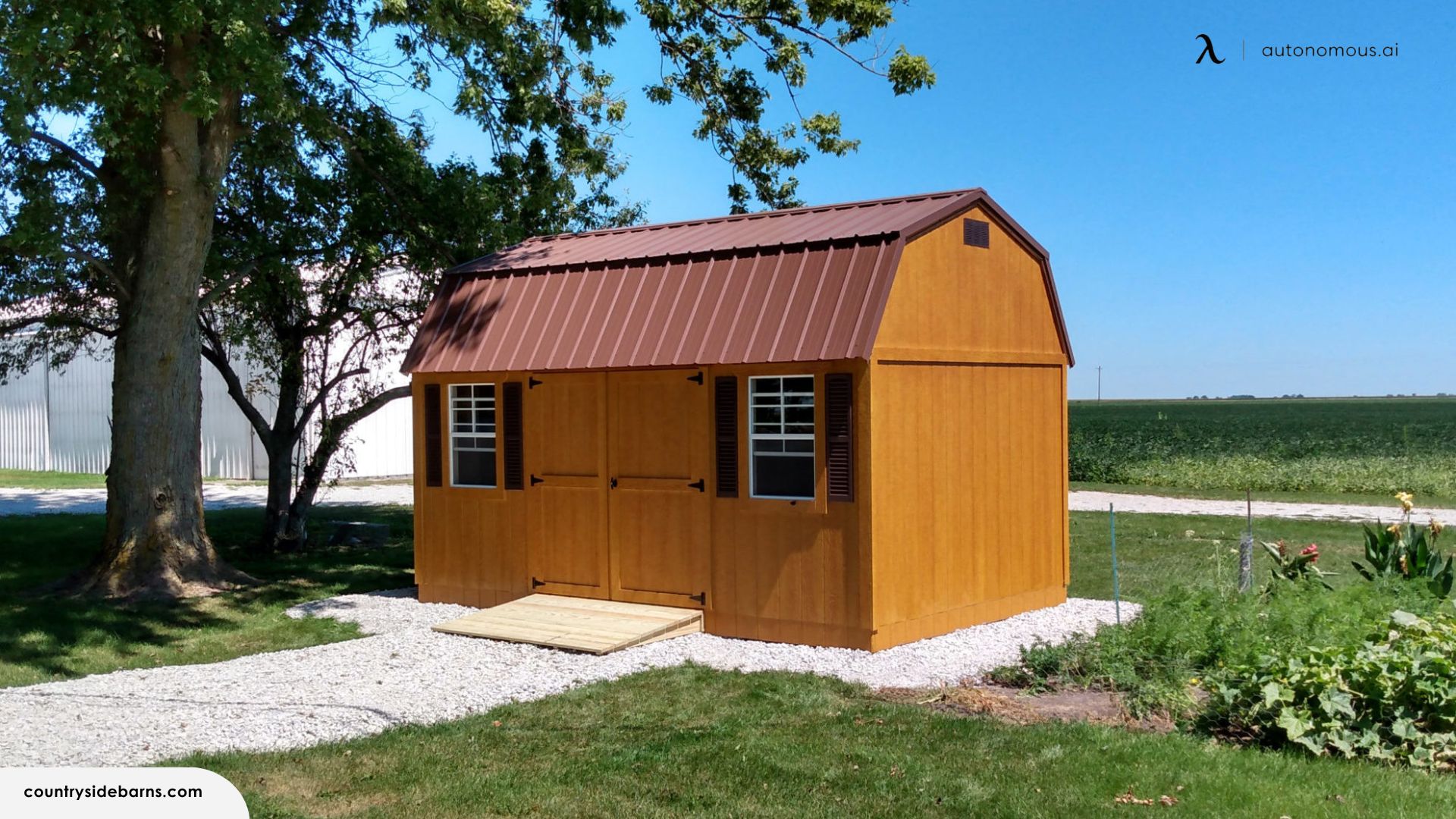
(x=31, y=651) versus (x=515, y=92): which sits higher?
(x=515, y=92)

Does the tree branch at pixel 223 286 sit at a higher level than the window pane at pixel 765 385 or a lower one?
higher

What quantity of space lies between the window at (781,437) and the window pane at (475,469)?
118 inches

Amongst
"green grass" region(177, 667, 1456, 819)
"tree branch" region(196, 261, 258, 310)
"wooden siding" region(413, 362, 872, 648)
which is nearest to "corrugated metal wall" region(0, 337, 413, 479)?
"tree branch" region(196, 261, 258, 310)

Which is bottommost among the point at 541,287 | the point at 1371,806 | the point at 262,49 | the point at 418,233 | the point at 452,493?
the point at 1371,806

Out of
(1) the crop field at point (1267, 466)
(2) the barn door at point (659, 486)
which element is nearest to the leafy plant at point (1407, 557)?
(2) the barn door at point (659, 486)

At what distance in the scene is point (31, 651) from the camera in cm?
958

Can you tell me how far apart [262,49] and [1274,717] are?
9.48 meters

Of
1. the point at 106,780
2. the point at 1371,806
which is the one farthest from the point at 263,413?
the point at 1371,806

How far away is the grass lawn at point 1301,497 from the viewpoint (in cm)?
2112

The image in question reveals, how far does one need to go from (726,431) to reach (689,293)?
1.22 metres

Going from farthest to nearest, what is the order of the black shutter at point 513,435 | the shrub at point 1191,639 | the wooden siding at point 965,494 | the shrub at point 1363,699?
1. the black shutter at point 513,435
2. the wooden siding at point 965,494
3. the shrub at point 1191,639
4. the shrub at point 1363,699

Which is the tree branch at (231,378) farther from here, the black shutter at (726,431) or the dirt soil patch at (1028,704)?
the dirt soil patch at (1028,704)

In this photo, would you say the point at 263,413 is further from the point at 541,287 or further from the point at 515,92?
the point at 541,287

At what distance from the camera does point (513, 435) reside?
11.0 meters
